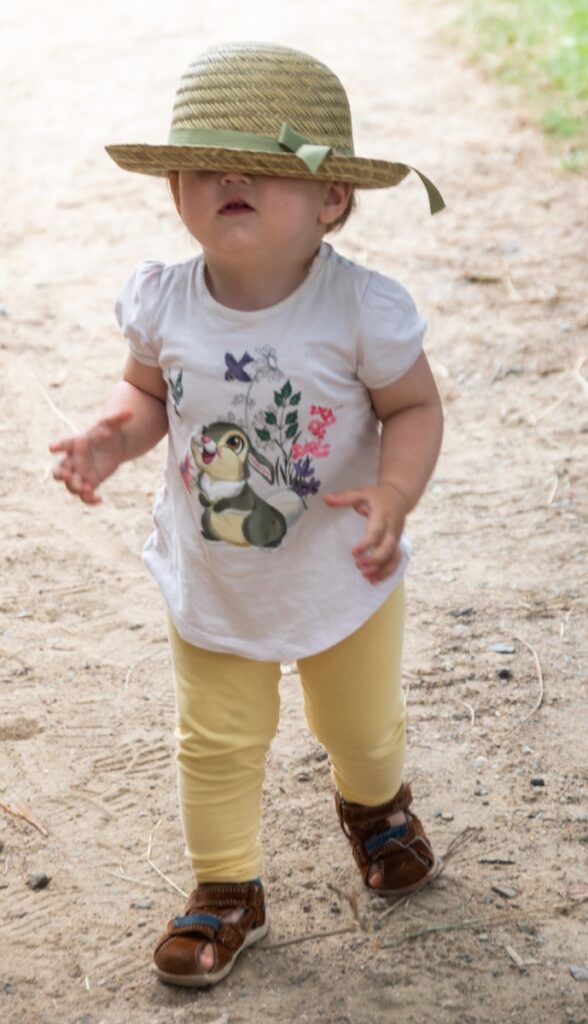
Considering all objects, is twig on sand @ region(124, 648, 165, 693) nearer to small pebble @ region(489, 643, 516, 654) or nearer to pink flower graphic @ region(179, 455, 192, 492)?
small pebble @ region(489, 643, 516, 654)

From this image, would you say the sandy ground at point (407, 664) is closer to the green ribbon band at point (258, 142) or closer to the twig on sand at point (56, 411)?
the twig on sand at point (56, 411)

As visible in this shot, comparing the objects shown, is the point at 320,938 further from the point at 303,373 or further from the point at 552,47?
the point at 552,47

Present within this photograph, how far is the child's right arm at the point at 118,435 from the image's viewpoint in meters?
2.34

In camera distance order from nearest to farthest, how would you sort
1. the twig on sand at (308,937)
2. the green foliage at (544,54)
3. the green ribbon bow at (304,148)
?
the green ribbon bow at (304,148), the twig on sand at (308,937), the green foliage at (544,54)

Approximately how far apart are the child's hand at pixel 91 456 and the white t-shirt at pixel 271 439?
99 mm

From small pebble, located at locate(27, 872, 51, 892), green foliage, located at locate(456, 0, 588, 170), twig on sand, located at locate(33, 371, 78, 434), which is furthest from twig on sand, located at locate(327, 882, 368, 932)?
green foliage, located at locate(456, 0, 588, 170)

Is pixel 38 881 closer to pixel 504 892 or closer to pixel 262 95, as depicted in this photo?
pixel 504 892

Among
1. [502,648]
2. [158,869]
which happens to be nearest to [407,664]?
[502,648]

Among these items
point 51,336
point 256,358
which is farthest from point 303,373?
point 51,336

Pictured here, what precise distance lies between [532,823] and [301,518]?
927 mm

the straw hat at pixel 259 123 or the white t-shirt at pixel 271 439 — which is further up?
the straw hat at pixel 259 123

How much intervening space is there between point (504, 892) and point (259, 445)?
101cm

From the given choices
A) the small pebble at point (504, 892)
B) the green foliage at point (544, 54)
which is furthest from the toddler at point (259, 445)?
the green foliage at point (544, 54)

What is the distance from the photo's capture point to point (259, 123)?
2.20 metres
